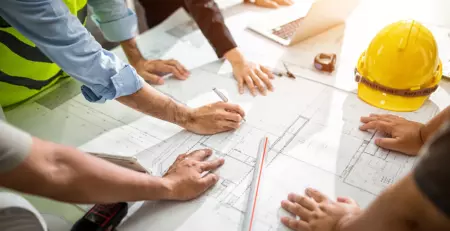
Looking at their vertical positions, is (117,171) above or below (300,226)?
above

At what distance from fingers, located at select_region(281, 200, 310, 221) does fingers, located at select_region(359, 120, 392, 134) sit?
0.31 m

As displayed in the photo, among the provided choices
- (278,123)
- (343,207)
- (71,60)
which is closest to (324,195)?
(343,207)

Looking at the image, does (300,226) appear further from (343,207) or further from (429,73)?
(429,73)

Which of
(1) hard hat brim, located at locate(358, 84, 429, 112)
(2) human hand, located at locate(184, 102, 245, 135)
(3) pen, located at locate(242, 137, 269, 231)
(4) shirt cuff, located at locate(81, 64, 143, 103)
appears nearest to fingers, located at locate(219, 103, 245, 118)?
(2) human hand, located at locate(184, 102, 245, 135)

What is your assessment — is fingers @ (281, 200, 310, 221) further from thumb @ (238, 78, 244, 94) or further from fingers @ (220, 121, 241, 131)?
thumb @ (238, 78, 244, 94)

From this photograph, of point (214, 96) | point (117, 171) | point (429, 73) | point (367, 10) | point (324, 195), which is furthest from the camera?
point (367, 10)

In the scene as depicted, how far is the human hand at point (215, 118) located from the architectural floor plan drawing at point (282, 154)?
0.02m

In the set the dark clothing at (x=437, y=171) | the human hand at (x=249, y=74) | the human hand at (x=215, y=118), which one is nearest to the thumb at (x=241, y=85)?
the human hand at (x=249, y=74)

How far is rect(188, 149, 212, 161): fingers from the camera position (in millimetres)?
917

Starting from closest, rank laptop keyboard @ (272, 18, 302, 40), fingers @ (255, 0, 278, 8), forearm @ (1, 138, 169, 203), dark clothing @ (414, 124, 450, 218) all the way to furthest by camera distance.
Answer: dark clothing @ (414, 124, 450, 218) < forearm @ (1, 138, 169, 203) < laptop keyboard @ (272, 18, 302, 40) < fingers @ (255, 0, 278, 8)

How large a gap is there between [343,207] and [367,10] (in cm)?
95

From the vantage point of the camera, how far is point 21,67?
43.1 inches

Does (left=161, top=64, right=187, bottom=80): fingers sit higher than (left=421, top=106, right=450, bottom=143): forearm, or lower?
higher

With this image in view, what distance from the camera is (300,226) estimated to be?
76 centimetres
